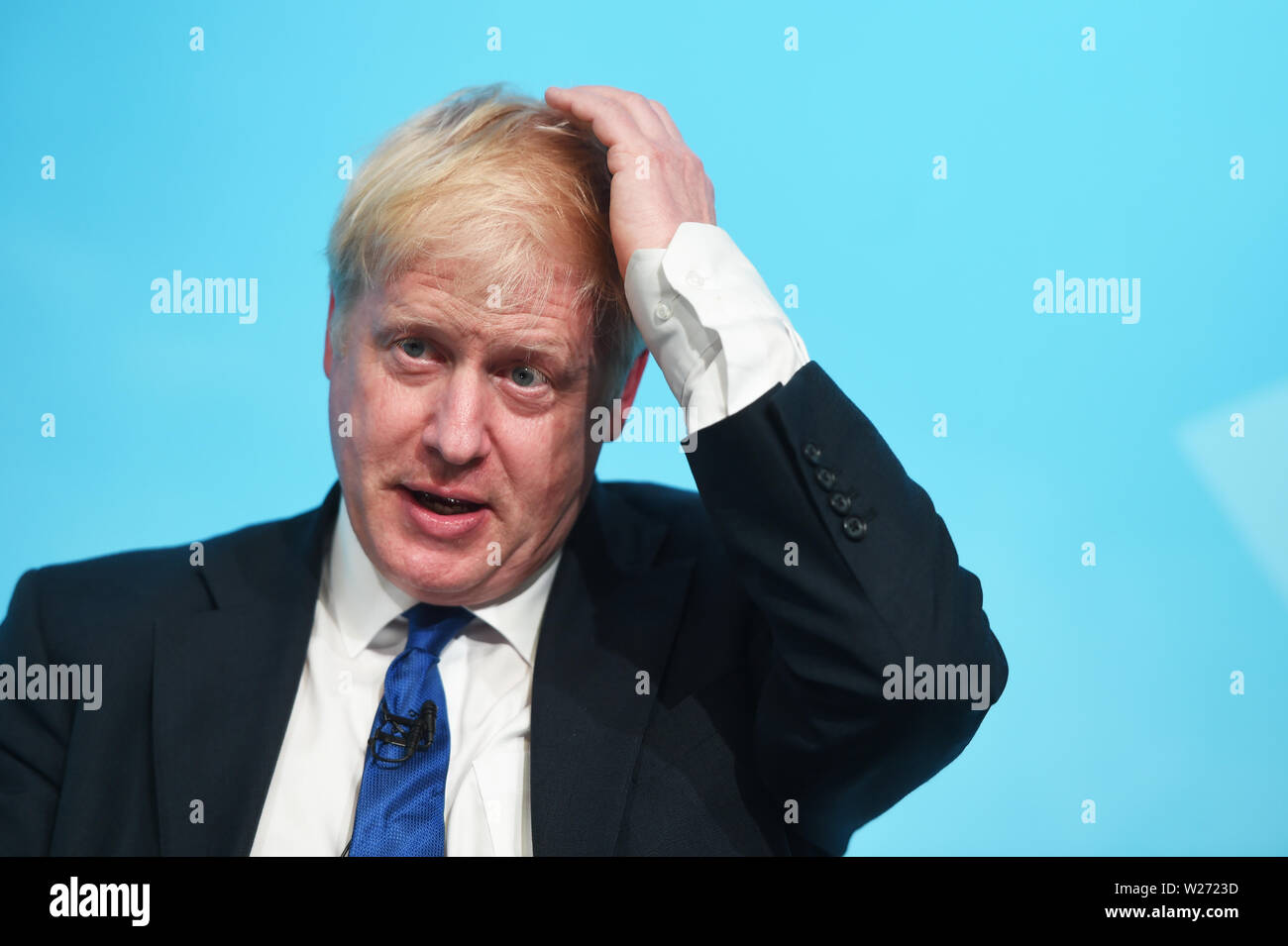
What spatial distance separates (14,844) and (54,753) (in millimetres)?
129

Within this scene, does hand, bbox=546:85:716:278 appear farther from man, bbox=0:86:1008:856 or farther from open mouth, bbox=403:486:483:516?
open mouth, bbox=403:486:483:516

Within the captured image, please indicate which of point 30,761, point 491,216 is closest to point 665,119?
point 491,216

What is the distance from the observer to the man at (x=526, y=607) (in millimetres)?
1626

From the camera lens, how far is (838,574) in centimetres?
160

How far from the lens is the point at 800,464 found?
1604 millimetres

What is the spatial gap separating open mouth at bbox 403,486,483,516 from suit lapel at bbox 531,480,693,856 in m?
0.20

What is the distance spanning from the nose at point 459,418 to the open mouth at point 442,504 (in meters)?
0.08

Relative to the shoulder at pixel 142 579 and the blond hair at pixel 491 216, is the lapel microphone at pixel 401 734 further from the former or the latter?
the blond hair at pixel 491 216

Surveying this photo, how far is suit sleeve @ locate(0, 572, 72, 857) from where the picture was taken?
1733 millimetres

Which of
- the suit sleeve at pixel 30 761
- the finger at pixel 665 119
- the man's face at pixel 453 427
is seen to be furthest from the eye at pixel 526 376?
the suit sleeve at pixel 30 761

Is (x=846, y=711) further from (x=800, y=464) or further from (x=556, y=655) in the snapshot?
(x=556, y=655)

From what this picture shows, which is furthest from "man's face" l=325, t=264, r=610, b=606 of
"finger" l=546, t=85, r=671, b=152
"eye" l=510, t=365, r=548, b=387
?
"finger" l=546, t=85, r=671, b=152

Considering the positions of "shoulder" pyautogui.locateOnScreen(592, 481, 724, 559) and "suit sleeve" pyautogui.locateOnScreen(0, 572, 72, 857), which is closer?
"suit sleeve" pyautogui.locateOnScreen(0, 572, 72, 857)

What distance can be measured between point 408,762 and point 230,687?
28 centimetres
